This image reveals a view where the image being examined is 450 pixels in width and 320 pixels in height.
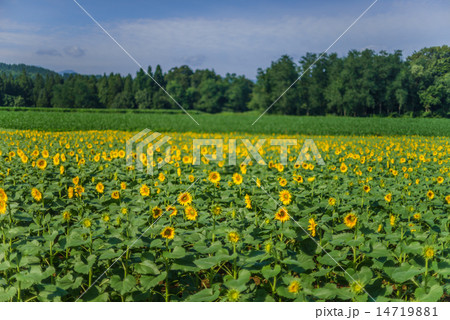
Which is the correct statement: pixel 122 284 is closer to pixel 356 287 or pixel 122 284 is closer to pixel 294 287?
pixel 294 287

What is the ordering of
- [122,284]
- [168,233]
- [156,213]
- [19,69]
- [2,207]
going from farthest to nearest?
[19,69]
[156,213]
[2,207]
[168,233]
[122,284]

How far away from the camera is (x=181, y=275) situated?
2.64 m

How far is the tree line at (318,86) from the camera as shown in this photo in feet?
46.4

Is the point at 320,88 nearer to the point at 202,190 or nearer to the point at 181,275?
the point at 202,190

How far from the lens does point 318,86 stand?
18.8 metres

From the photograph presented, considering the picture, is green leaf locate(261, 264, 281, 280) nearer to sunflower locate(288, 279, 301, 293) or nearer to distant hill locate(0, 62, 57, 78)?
sunflower locate(288, 279, 301, 293)

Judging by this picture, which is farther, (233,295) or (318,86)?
(318,86)

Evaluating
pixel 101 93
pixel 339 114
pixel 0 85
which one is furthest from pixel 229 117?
pixel 0 85

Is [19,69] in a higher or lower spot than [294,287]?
higher

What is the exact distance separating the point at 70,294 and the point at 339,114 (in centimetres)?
2354

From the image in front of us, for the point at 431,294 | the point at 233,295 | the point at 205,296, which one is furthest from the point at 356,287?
the point at 205,296
